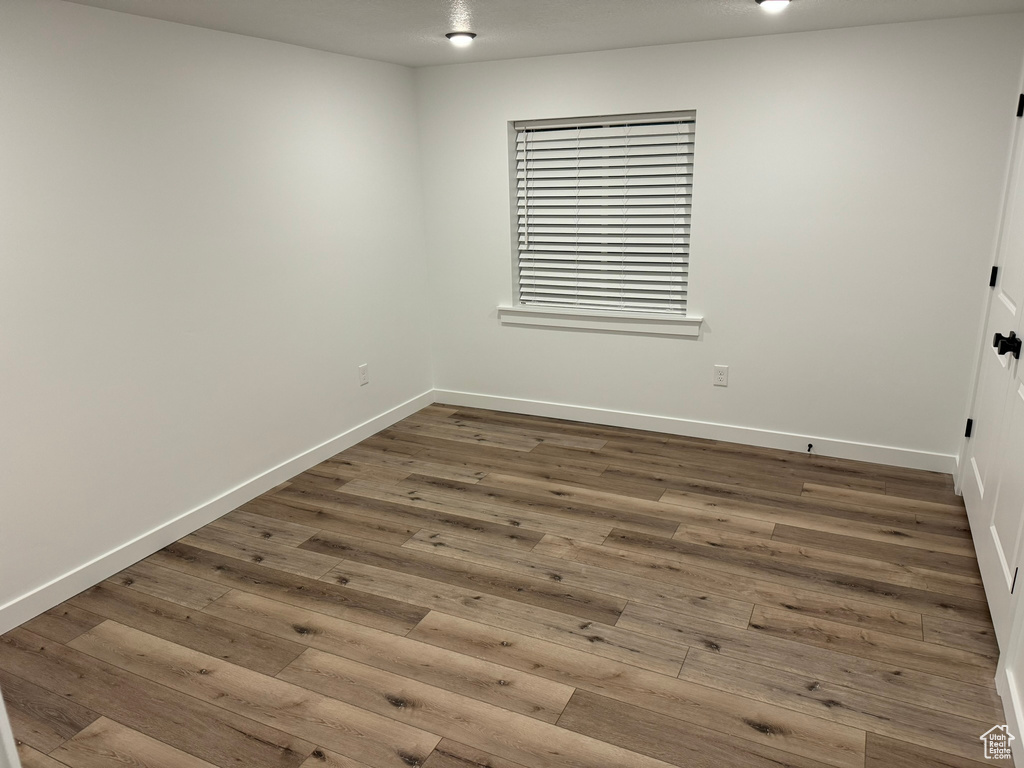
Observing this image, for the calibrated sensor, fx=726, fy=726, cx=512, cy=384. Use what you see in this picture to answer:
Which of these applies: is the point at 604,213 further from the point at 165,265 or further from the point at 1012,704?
the point at 1012,704

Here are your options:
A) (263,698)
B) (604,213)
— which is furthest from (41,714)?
(604,213)

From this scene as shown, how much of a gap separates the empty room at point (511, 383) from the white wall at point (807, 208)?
2 centimetres

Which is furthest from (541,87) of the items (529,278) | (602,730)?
(602,730)

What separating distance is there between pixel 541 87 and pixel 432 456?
2.21 meters

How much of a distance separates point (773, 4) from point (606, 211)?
62.1 inches

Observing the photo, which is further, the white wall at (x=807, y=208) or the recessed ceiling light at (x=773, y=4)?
the white wall at (x=807, y=208)

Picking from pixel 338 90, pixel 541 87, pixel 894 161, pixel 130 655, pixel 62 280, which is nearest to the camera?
pixel 130 655

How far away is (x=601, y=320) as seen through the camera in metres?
4.42

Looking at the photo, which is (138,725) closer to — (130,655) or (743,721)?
(130,655)

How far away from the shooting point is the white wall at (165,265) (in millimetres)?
2572

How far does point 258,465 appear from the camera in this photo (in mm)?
3693

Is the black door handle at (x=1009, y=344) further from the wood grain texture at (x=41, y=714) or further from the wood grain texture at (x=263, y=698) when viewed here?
the wood grain texture at (x=41, y=714)

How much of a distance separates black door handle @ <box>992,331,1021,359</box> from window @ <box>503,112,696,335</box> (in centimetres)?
175

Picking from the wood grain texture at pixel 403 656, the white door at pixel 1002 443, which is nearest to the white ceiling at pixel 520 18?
the white door at pixel 1002 443
